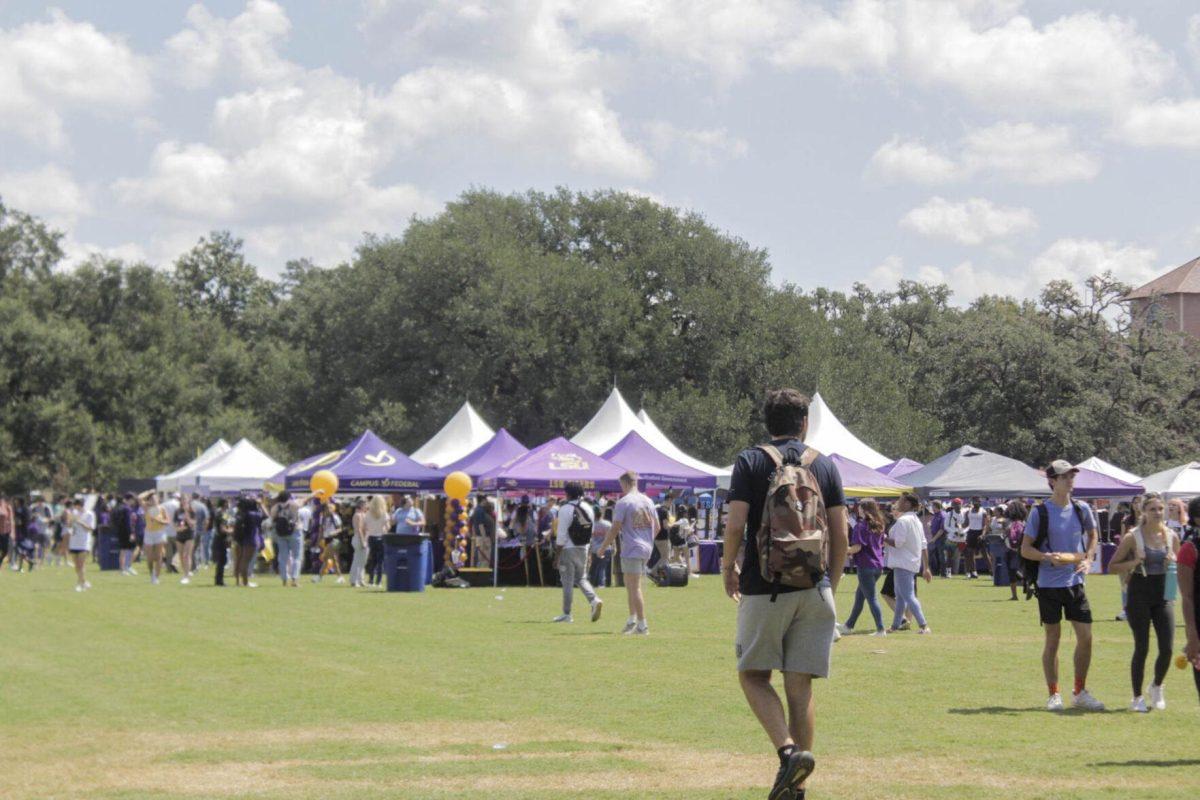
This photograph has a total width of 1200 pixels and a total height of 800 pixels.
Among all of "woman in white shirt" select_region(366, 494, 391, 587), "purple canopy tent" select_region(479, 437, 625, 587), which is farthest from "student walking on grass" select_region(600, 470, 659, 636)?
"purple canopy tent" select_region(479, 437, 625, 587)

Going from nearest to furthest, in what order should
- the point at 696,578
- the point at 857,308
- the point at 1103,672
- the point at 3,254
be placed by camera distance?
the point at 1103,672 < the point at 696,578 < the point at 3,254 < the point at 857,308

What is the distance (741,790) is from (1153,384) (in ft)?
196

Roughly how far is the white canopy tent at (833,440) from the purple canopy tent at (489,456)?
836 cm

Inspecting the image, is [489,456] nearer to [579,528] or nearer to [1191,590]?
[579,528]

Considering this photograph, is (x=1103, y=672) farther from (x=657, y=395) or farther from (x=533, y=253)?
(x=533, y=253)

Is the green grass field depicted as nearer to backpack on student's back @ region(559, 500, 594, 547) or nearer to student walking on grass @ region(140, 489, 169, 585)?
backpack on student's back @ region(559, 500, 594, 547)

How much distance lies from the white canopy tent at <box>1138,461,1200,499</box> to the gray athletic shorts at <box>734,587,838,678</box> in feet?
115

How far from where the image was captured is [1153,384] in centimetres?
6319

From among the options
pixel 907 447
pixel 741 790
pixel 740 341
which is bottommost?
pixel 741 790

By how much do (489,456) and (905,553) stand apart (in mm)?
19509

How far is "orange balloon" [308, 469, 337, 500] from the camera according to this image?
Answer: 32.2m

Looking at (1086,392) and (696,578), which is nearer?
(696,578)

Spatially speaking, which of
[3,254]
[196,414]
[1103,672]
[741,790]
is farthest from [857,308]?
[741,790]

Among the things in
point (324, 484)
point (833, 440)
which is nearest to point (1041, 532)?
point (324, 484)
